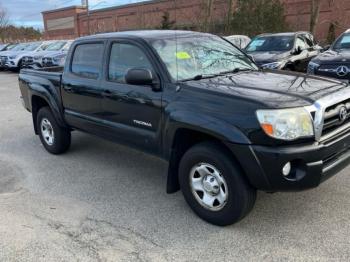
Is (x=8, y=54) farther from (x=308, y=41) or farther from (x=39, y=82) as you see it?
(x=39, y=82)

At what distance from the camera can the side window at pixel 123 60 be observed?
14.3ft

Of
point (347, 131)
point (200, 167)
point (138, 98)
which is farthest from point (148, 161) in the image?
point (347, 131)

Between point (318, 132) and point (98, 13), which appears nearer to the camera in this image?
point (318, 132)

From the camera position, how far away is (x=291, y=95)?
345cm

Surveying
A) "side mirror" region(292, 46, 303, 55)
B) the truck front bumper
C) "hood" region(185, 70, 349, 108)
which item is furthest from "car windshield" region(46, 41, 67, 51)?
the truck front bumper

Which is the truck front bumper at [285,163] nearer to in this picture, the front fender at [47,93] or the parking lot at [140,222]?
the parking lot at [140,222]

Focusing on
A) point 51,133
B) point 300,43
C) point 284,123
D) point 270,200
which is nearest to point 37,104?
point 51,133

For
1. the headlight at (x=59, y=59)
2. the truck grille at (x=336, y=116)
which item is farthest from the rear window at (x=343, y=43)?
the headlight at (x=59, y=59)

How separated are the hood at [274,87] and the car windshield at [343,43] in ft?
16.0

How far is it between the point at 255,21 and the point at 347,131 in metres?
21.1

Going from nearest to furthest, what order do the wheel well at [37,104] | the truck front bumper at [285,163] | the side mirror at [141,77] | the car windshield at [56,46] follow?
the truck front bumper at [285,163]
the side mirror at [141,77]
the wheel well at [37,104]
the car windshield at [56,46]

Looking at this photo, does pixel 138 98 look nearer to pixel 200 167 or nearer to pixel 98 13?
pixel 200 167

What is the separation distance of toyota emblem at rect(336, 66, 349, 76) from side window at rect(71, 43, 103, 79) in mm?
4495

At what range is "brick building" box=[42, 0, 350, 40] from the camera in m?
27.5
